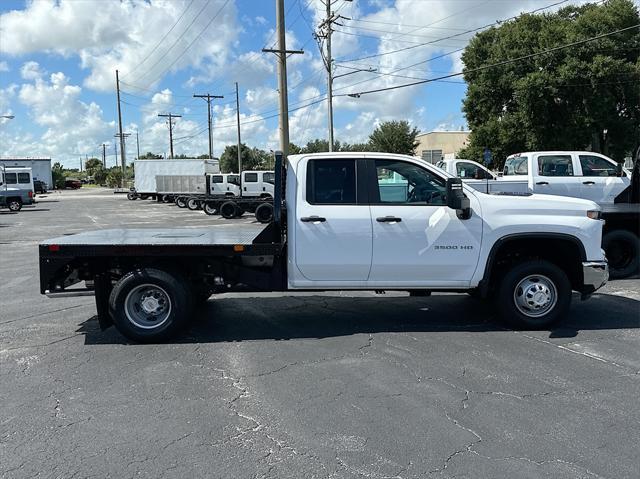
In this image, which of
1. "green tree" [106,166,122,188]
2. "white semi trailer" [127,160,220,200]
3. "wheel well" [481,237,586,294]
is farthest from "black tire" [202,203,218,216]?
"green tree" [106,166,122,188]

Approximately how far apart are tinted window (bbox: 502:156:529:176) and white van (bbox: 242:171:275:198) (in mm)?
15034

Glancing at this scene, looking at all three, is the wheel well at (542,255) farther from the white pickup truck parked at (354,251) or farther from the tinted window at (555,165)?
the tinted window at (555,165)

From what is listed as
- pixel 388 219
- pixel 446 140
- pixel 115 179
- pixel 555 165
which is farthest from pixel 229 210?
pixel 115 179

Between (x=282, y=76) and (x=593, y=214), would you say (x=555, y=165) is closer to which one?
(x=593, y=214)

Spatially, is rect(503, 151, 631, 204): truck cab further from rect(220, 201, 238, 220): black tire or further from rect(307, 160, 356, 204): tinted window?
rect(220, 201, 238, 220): black tire

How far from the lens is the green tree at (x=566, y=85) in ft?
102

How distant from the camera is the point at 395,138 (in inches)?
2388

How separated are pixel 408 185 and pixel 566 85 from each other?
28.9m

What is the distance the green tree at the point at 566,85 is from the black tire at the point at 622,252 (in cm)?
2401

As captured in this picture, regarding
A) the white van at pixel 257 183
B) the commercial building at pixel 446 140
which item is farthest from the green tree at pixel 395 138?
the white van at pixel 257 183

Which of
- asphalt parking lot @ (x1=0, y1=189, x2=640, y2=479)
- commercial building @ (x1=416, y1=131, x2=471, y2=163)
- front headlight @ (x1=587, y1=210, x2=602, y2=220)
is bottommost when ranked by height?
asphalt parking lot @ (x1=0, y1=189, x2=640, y2=479)

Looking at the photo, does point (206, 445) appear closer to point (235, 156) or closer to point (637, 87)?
point (637, 87)

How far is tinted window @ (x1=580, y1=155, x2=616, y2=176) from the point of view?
13.4 meters

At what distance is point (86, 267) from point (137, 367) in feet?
5.18
